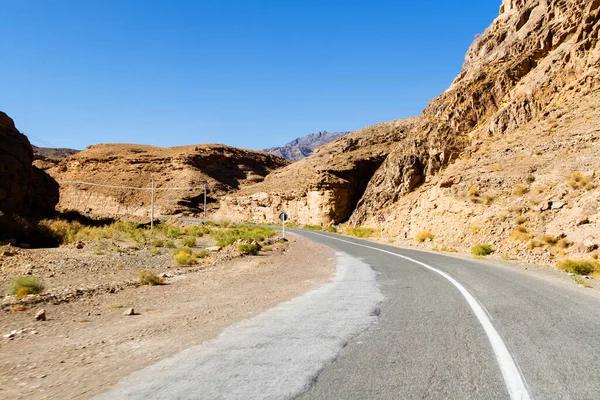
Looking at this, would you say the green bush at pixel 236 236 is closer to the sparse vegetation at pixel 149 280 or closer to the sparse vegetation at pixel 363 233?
the sparse vegetation at pixel 363 233

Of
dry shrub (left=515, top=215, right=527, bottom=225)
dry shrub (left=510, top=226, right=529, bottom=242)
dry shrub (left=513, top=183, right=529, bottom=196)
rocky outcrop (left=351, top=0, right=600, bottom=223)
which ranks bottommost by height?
dry shrub (left=510, top=226, right=529, bottom=242)

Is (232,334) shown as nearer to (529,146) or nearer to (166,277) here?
(166,277)

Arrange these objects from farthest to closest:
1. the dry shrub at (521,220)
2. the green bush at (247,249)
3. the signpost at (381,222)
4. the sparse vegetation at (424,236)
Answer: the signpost at (381,222), the sparse vegetation at (424,236), the green bush at (247,249), the dry shrub at (521,220)

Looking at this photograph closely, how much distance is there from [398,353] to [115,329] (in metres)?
4.45

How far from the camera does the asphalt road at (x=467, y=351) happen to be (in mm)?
3586

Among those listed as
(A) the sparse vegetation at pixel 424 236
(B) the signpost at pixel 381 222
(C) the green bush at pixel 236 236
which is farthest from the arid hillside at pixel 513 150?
(C) the green bush at pixel 236 236

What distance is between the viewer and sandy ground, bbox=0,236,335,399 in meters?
4.16

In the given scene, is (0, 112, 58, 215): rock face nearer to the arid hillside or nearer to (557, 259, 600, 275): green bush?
the arid hillside

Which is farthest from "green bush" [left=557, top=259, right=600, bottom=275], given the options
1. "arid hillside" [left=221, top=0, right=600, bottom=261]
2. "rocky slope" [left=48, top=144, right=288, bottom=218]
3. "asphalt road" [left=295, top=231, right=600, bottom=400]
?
"rocky slope" [left=48, top=144, right=288, bottom=218]

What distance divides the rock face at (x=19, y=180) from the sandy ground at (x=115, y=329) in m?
30.2

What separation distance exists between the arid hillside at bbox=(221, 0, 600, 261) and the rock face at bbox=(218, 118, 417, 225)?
26.7ft

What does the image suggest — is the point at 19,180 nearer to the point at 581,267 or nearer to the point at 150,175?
the point at 581,267

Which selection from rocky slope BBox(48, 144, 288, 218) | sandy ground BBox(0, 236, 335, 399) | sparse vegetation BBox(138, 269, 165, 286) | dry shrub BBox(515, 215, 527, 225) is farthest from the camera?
rocky slope BBox(48, 144, 288, 218)

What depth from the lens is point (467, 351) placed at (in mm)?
4637
